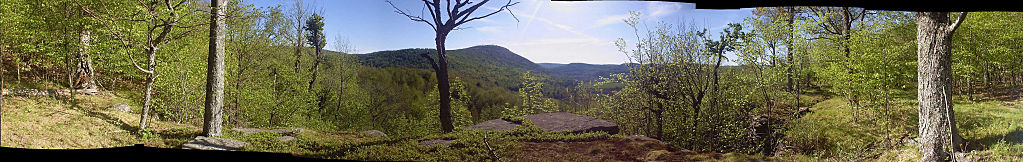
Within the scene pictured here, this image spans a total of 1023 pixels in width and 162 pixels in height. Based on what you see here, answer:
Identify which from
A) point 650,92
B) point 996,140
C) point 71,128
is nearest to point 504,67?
point 650,92

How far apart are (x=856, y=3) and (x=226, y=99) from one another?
9.01 meters

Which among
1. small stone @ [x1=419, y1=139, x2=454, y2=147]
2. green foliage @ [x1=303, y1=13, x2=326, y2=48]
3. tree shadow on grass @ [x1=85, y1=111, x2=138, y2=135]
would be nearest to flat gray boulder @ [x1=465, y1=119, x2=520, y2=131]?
small stone @ [x1=419, y1=139, x2=454, y2=147]

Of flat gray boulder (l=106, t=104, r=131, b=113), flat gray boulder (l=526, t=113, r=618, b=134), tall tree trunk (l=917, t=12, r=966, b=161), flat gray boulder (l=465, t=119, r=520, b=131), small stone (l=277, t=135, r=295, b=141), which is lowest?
small stone (l=277, t=135, r=295, b=141)

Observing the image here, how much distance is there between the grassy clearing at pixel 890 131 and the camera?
3129 mm

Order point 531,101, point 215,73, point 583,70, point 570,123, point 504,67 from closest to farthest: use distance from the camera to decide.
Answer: point 215,73, point 570,123, point 583,70, point 531,101, point 504,67

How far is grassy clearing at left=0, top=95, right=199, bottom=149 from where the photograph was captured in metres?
3.20

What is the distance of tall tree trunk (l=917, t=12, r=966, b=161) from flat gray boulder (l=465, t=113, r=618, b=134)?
2355mm

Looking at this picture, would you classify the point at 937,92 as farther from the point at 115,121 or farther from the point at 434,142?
the point at 115,121

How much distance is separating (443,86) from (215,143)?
2.49 m

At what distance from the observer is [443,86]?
5609 millimetres

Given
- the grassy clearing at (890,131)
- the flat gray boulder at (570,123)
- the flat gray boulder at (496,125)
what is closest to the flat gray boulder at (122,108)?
the flat gray boulder at (496,125)

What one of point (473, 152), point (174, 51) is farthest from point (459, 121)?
point (174, 51)

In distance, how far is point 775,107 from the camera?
4359 mm

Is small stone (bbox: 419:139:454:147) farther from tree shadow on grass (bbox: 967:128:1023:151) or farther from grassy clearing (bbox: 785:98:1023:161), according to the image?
tree shadow on grass (bbox: 967:128:1023:151)
